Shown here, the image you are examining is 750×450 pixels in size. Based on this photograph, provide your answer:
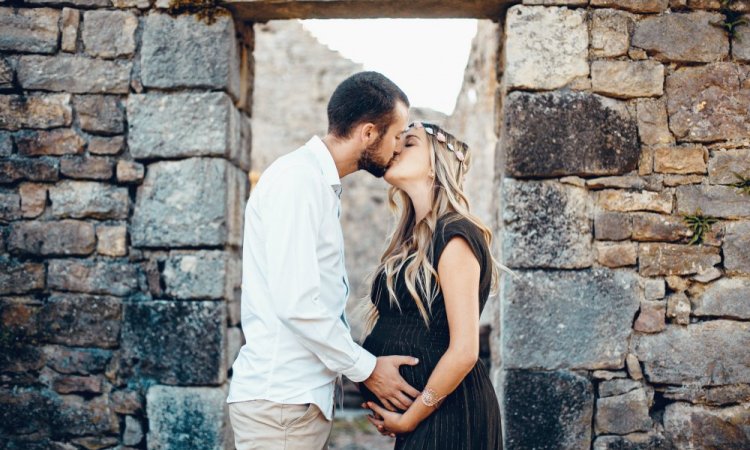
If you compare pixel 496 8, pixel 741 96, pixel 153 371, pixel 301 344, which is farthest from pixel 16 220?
pixel 741 96

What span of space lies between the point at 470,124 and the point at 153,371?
224 inches

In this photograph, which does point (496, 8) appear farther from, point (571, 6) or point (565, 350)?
point (565, 350)

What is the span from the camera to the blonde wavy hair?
2.26 m

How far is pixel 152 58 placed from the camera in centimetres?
328

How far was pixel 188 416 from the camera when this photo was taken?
316 centimetres

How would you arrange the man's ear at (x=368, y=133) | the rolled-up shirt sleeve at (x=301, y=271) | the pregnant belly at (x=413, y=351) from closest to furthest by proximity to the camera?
the rolled-up shirt sleeve at (x=301, y=271) < the pregnant belly at (x=413, y=351) < the man's ear at (x=368, y=133)

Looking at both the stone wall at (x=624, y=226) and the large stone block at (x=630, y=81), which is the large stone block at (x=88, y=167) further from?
the large stone block at (x=630, y=81)

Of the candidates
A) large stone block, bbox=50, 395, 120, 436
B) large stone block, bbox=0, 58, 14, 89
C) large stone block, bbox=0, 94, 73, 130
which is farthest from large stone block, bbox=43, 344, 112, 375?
large stone block, bbox=0, 58, 14, 89

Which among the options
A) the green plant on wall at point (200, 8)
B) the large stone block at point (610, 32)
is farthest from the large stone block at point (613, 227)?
the green plant on wall at point (200, 8)

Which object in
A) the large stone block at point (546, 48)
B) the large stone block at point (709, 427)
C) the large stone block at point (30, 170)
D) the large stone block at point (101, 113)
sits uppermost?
the large stone block at point (546, 48)

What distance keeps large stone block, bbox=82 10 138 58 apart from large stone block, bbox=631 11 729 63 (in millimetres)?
2497

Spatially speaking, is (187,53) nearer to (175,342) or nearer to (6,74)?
(6,74)

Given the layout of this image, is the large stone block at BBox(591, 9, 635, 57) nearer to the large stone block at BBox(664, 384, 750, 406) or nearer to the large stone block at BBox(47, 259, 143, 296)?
the large stone block at BBox(664, 384, 750, 406)

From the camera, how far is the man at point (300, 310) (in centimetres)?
206
